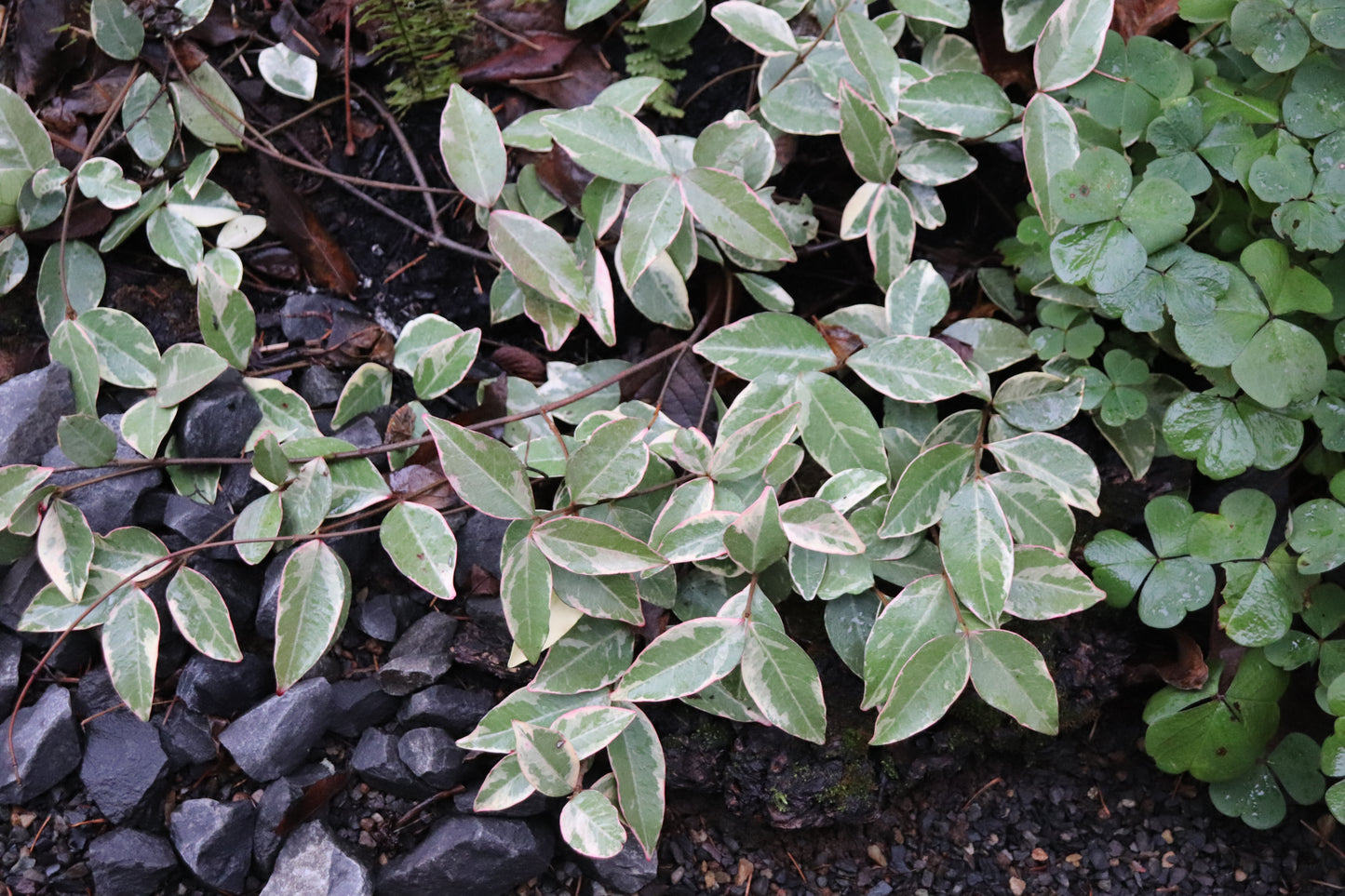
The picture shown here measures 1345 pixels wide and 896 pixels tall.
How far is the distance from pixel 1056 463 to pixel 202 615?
133 cm

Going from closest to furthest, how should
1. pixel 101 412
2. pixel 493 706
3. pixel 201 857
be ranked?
pixel 201 857, pixel 493 706, pixel 101 412

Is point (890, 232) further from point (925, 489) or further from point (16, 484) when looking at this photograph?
point (16, 484)

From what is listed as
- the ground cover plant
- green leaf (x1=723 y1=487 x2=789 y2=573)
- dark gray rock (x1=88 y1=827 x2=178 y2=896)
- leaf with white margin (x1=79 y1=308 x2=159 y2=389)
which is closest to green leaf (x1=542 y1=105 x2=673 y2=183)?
the ground cover plant

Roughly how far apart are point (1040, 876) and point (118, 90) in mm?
2179

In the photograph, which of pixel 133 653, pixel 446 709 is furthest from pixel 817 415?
pixel 133 653

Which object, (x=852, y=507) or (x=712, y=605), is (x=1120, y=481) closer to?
(x=852, y=507)

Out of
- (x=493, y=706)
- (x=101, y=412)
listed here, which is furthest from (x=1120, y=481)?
(x=101, y=412)

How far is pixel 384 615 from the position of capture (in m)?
1.55

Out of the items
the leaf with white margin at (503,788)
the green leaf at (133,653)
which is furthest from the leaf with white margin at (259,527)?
the leaf with white margin at (503,788)

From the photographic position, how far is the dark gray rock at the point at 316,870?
1399mm

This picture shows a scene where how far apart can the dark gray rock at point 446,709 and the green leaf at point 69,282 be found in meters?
0.93

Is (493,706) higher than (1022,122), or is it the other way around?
(1022,122)

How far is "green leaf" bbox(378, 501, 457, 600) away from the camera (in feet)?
4.47

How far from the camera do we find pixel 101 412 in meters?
1.65
